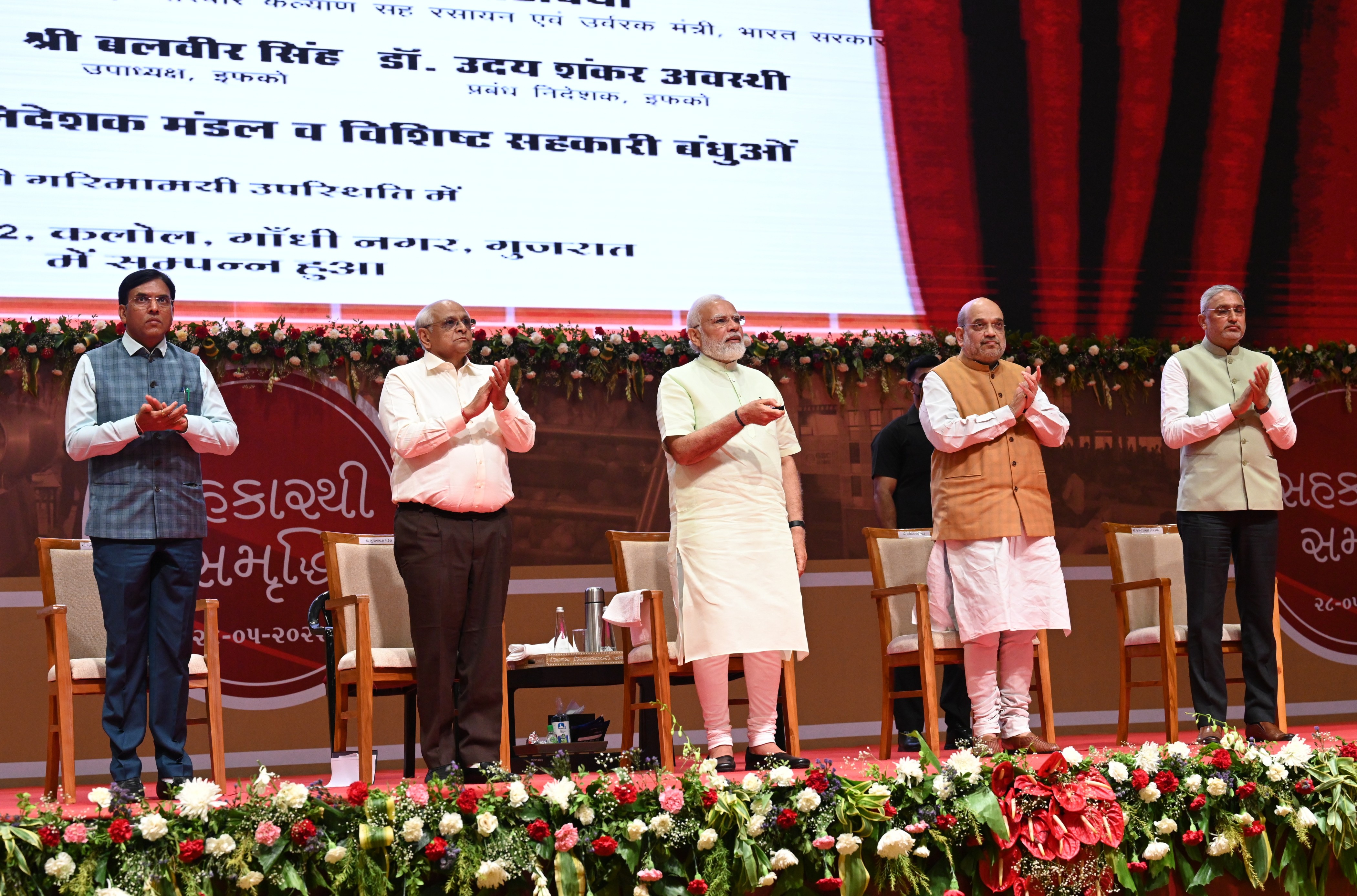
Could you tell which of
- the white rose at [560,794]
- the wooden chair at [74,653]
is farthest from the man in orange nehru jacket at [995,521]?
the wooden chair at [74,653]

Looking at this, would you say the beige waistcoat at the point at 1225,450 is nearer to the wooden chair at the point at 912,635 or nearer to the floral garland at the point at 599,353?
the wooden chair at the point at 912,635

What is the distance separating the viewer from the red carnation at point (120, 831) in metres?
2.66

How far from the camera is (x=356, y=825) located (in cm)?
285

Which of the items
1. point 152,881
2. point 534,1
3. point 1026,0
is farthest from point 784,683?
point 1026,0

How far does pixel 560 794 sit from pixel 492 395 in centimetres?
122

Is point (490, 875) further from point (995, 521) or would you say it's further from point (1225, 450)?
point (1225, 450)

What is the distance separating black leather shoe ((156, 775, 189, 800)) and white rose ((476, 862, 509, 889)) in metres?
0.66

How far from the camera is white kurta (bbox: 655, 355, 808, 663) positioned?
12.7 ft

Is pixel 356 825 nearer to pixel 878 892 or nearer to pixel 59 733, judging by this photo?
pixel 878 892

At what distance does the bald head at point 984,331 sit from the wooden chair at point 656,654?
3.86ft

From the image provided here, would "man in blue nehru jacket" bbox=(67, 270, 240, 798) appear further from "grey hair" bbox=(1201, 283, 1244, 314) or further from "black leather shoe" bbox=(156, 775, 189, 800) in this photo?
"grey hair" bbox=(1201, 283, 1244, 314)

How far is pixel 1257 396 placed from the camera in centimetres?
432

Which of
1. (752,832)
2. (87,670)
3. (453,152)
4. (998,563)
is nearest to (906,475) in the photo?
(998,563)

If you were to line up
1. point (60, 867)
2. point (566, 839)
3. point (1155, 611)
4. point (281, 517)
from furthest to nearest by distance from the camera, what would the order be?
1. point (281, 517)
2. point (1155, 611)
3. point (566, 839)
4. point (60, 867)
